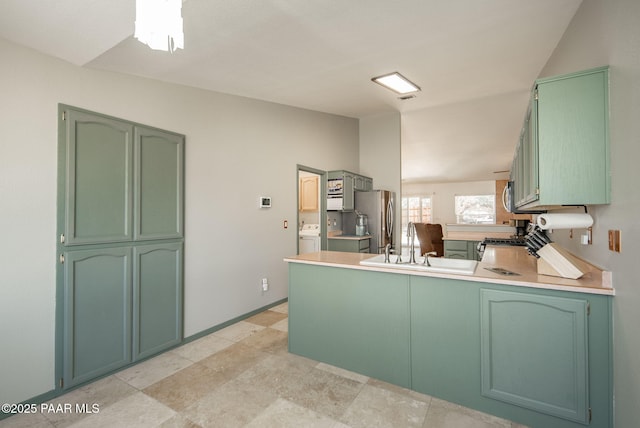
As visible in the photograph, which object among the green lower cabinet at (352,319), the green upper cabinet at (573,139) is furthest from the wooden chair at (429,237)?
the green upper cabinet at (573,139)

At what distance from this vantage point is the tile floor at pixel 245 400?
181 cm

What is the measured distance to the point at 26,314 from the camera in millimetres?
1934

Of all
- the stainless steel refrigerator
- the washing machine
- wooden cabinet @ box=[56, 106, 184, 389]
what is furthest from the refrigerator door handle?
wooden cabinet @ box=[56, 106, 184, 389]

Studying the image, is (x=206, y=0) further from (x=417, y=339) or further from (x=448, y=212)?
(x=448, y=212)

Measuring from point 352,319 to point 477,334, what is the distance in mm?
893

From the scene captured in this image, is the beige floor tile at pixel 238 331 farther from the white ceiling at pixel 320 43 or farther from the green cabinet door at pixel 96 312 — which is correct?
the white ceiling at pixel 320 43

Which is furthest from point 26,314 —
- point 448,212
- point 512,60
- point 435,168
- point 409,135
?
point 448,212

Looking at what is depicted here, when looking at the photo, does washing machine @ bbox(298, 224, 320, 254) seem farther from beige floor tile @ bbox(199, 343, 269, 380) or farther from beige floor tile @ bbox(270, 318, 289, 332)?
beige floor tile @ bbox(199, 343, 269, 380)

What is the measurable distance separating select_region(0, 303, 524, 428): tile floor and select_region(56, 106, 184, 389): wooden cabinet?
0.24 m

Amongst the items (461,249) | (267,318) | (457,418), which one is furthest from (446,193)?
(457,418)

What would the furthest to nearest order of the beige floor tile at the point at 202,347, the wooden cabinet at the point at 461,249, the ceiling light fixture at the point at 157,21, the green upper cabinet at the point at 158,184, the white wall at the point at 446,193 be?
the white wall at the point at 446,193
the wooden cabinet at the point at 461,249
the beige floor tile at the point at 202,347
the green upper cabinet at the point at 158,184
the ceiling light fixture at the point at 157,21

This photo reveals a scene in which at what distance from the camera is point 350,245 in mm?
4836

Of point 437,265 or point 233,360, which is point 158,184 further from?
point 437,265

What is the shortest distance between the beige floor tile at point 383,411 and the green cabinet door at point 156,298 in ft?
5.98
